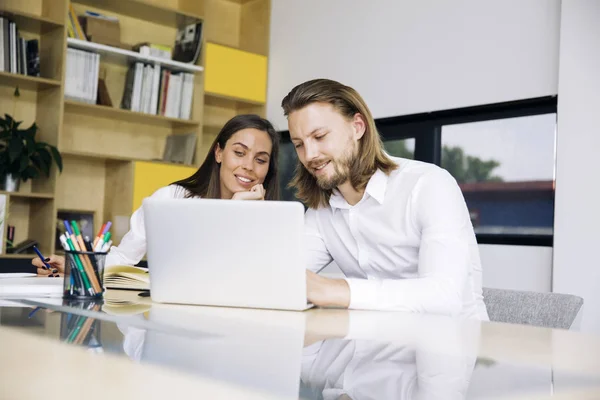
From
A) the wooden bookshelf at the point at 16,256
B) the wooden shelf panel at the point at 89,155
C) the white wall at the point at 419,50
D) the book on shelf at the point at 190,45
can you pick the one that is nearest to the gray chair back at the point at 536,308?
the white wall at the point at 419,50

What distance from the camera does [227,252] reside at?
1.27 m

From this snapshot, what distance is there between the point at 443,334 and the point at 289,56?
4.25 metres

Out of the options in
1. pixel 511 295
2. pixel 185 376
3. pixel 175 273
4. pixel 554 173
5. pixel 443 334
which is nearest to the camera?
pixel 185 376

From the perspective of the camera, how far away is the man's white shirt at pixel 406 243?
1419mm

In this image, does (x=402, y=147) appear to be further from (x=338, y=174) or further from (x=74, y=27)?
(x=338, y=174)

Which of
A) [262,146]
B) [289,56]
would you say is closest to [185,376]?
[262,146]

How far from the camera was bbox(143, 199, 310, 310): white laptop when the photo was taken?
1235 millimetres

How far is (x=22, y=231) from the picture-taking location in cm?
436

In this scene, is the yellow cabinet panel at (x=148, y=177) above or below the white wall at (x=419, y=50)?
below

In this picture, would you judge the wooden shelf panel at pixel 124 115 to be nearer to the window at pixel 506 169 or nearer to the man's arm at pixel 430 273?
the window at pixel 506 169

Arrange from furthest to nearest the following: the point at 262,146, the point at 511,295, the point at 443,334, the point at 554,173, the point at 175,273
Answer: the point at 554,173 → the point at 262,146 → the point at 511,295 → the point at 175,273 → the point at 443,334

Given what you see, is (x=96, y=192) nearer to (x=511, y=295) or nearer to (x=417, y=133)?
(x=417, y=133)

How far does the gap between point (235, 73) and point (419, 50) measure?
5.19 ft

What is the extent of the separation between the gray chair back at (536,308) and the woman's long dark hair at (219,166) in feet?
3.51
